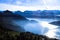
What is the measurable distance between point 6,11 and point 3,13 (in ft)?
0.12

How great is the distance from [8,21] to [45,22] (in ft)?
1.26

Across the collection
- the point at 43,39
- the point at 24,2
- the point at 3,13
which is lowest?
the point at 43,39

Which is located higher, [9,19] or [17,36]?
[9,19]

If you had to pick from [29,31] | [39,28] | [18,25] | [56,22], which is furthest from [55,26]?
[18,25]

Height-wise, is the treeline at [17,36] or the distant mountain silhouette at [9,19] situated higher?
the distant mountain silhouette at [9,19]

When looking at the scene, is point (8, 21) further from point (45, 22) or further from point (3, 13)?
point (45, 22)

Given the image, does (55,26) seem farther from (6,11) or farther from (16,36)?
(6,11)

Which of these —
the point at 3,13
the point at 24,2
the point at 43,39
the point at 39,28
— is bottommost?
the point at 43,39

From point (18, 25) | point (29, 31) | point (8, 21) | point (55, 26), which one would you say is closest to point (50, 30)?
point (55, 26)

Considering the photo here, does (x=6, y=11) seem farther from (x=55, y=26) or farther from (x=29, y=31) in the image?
(x=55, y=26)

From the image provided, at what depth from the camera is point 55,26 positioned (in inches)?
45.7

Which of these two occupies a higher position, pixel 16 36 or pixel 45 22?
pixel 45 22

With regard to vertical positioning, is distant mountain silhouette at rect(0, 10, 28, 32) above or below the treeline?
above

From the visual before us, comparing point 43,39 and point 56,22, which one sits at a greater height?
point 56,22
